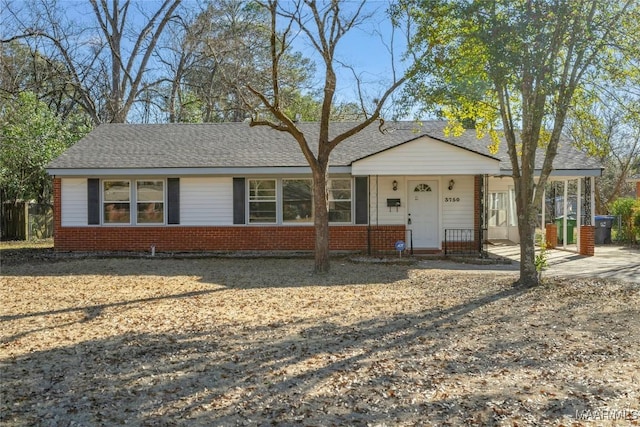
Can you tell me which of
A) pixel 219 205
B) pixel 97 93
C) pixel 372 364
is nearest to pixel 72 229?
pixel 219 205

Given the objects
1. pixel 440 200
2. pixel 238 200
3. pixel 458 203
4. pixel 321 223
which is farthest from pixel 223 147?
pixel 458 203

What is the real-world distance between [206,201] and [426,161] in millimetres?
6685

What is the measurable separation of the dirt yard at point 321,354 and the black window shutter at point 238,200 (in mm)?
5955

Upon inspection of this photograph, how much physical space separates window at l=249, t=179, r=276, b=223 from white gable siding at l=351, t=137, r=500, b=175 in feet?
9.35

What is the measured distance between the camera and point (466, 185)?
16.3 meters

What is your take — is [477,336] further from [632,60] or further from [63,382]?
[632,60]

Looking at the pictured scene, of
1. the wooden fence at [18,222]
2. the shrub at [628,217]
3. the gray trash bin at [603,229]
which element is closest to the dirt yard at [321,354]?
the shrub at [628,217]

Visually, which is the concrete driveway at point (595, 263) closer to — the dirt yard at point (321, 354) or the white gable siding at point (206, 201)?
the dirt yard at point (321, 354)

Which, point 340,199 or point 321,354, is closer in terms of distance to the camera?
point 321,354

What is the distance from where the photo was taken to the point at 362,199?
16203 millimetres

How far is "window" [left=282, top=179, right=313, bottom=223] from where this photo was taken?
1650 cm

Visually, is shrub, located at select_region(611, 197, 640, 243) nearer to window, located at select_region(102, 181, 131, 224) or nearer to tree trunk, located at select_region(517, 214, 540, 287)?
tree trunk, located at select_region(517, 214, 540, 287)

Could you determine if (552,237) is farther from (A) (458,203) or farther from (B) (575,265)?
(B) (575,265)

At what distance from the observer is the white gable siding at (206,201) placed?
16.5m
